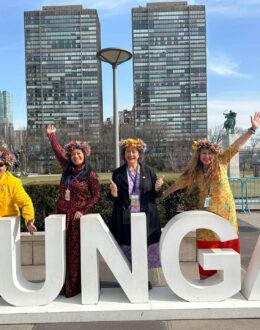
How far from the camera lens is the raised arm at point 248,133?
3586mm

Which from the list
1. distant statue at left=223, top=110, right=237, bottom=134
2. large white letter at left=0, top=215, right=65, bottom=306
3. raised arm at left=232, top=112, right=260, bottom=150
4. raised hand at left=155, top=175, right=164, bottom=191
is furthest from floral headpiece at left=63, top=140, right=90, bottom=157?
distant statue at left=223, top=110, right=237, bottom=134

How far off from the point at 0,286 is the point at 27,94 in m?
62.4

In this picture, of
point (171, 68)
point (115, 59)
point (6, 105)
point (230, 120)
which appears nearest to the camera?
point (115, 59)

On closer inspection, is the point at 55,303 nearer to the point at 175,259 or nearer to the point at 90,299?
the point at 90,299

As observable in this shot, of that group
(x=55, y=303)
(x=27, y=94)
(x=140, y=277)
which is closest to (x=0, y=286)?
(x=55, y=303)

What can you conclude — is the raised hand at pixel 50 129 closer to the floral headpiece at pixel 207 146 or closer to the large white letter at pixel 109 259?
the large white letter at pixel 109 259

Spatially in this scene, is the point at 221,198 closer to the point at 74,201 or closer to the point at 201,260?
the point at 201,260

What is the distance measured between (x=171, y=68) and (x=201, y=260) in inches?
2657

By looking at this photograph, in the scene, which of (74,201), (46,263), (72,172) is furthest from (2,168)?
(46,263)

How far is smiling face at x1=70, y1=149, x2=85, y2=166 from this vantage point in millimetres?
3553

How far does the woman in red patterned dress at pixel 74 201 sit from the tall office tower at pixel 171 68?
5036 cm

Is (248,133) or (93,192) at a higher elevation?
(248,133)

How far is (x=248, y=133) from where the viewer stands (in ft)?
11.9

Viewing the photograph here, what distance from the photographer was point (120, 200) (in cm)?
368
